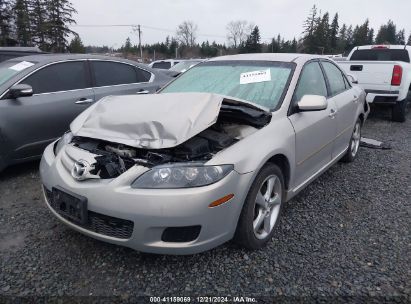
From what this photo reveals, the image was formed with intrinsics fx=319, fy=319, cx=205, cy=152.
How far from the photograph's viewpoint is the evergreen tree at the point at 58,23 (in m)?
32.4

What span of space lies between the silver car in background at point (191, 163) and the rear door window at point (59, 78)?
1511 millimetres

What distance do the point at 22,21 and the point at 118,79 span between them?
32144mm

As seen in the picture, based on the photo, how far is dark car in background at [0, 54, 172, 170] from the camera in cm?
366

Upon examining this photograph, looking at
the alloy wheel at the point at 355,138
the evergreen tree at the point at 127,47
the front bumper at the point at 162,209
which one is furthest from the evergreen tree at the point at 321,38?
the front bumper at the point at 162,209

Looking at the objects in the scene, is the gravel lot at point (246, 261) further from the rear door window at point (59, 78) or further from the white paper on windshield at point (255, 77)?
the rear door window at point (59, 78)

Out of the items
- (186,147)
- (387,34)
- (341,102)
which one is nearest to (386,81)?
(341,102)

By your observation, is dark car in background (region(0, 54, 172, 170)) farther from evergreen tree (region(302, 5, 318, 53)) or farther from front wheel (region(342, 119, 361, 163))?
evergreen tree (region(302, 5, 318, 53))

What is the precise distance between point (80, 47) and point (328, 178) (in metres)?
42.7

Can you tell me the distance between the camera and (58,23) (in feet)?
109

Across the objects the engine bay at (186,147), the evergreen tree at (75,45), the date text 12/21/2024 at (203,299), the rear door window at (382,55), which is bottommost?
the date text 12/21/2024 at (203,299)

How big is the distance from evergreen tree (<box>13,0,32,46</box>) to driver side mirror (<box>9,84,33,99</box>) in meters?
32.2

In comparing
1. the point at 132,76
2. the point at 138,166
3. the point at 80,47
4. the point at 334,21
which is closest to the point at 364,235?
the point at 138,166

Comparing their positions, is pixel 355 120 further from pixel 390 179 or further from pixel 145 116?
pixel 145 116

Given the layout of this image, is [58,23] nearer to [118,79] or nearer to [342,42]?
[118,79]
